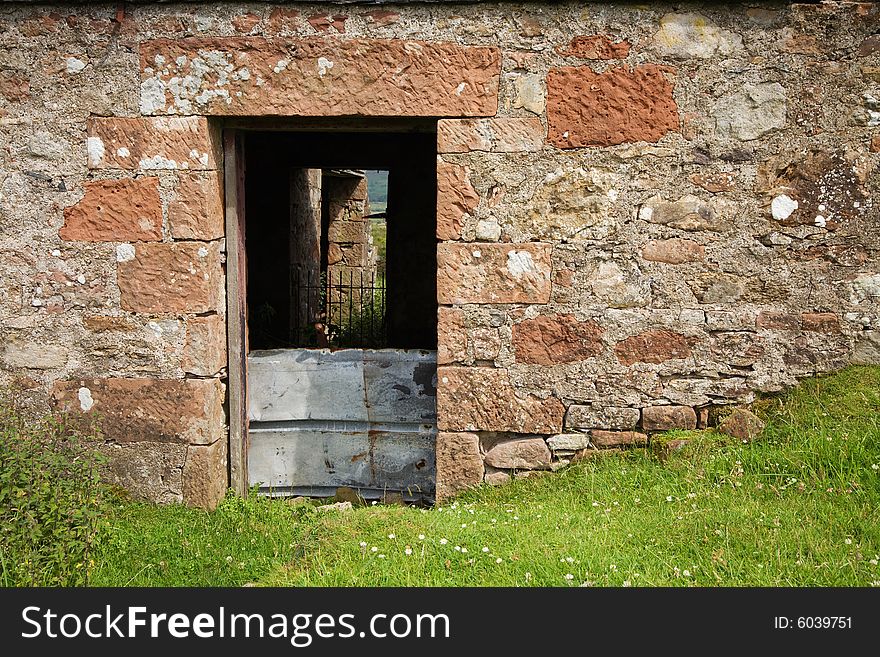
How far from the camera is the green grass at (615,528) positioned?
2.92 meters

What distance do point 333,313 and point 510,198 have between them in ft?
20.1

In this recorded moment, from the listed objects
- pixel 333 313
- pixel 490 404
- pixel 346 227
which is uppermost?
pixel 346 227

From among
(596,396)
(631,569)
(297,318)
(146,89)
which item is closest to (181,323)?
(146,89)

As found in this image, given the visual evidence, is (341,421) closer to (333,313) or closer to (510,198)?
(510,198)

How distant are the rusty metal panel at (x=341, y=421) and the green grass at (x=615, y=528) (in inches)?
20.6

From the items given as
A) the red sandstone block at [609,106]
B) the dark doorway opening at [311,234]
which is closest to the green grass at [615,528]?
the red sandstone block at [609,106]

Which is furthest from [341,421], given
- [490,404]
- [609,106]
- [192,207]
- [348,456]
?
[609,106]

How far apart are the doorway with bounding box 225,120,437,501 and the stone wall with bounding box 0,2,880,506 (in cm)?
31

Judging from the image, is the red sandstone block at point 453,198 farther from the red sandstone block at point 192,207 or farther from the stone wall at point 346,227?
the stone wall at point 346,227

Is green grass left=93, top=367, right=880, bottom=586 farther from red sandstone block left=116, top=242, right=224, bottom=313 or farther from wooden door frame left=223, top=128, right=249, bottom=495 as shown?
red sandstone block left=116, top=242, right=224, bottom=313

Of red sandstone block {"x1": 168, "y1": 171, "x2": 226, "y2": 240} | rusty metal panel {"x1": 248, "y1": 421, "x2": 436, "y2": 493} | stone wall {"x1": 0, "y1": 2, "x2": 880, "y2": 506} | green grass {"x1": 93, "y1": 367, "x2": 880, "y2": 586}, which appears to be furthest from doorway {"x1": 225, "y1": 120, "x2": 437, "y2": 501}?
green grass {"x1": 93, "y1": 367, "x2": 880, "y2": 586}

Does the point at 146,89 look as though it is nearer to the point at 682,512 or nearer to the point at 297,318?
the point at 682,512

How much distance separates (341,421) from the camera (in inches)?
178

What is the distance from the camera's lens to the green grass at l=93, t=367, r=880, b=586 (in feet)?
9.57
